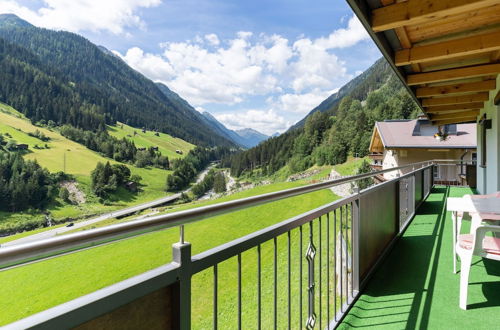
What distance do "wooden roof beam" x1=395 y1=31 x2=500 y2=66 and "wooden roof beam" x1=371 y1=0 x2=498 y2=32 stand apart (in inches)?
39.5

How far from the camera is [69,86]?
12438cm

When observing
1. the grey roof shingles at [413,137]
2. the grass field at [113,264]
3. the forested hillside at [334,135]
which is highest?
the forested hillside at [334,135]

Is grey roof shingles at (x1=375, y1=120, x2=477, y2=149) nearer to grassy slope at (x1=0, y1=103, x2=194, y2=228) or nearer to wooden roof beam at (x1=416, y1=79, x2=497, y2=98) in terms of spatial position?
wooden roof beam at (x1=416, y1=79, x2=497, y2=98)

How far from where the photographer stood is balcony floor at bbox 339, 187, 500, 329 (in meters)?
2.21

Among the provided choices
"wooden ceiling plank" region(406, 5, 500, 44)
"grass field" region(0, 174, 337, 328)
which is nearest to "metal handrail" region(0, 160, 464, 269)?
"wooden ceiling plank" region(406, 5, 500, 44)

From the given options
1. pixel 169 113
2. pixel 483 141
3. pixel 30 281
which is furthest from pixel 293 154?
pixel 169 113

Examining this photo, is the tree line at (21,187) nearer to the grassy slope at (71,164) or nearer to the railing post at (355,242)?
the grassy slope at (71,164)

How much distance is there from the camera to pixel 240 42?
13825 centimetres

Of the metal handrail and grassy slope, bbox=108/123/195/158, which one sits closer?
the metal handrail

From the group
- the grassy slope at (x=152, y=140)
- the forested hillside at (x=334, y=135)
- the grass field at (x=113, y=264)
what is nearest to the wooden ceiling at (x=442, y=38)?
the grass field at (x=113, y=264)

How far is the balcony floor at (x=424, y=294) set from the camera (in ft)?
7.25

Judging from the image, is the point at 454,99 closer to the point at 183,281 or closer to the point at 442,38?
the point at 442,38

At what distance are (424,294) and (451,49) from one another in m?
2.62

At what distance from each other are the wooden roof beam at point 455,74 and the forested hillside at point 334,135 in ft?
166
